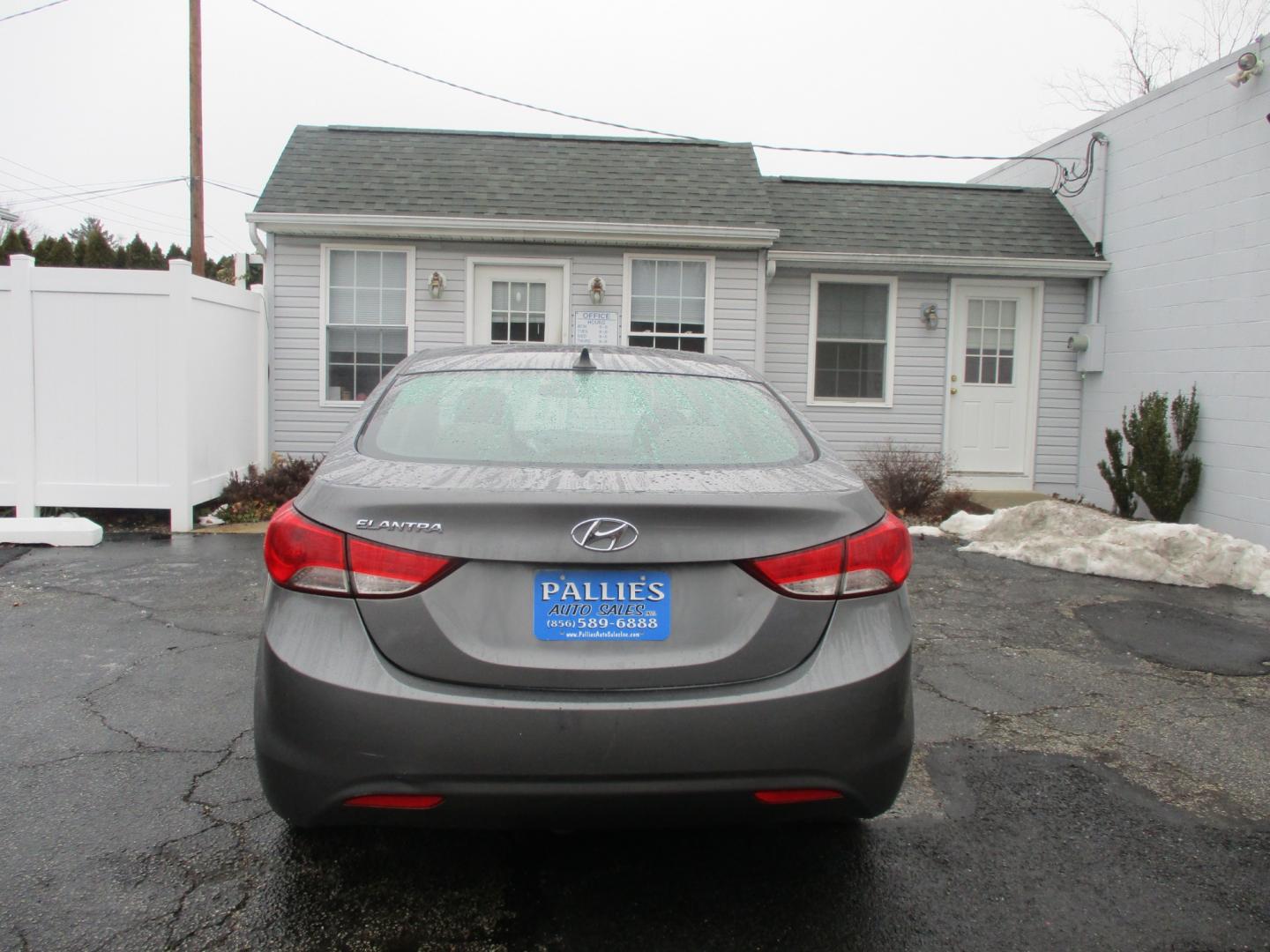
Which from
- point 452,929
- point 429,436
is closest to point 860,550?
point 429,436

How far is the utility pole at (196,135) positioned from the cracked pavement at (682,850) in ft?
37.6

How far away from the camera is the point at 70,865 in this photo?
8.70 feet

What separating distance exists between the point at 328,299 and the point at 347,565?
8.98 metres

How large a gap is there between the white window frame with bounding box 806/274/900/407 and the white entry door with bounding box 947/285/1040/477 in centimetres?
76

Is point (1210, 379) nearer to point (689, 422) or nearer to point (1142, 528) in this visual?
point (1142, 528)

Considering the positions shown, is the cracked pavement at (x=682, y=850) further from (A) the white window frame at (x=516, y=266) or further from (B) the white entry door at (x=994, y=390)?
(B) the white entry door at (x=994, y=390)

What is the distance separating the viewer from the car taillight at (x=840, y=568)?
2.21m

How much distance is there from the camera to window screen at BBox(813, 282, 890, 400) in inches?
446

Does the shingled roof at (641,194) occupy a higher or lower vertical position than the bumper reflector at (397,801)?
higher

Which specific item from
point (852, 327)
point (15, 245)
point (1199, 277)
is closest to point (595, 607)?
point (1199, 277)

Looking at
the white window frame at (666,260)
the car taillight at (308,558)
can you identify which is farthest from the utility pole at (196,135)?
the car taillight at (308,558)

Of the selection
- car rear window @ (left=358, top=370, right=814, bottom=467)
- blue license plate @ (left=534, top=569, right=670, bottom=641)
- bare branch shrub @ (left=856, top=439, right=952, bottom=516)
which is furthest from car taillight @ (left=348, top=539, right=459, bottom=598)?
bare branch shrub @ (left=856, top=439, right=952, bottom=516)

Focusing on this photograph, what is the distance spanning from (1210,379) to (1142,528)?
2.18 meters

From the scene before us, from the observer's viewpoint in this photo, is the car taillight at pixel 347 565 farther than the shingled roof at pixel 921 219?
No
